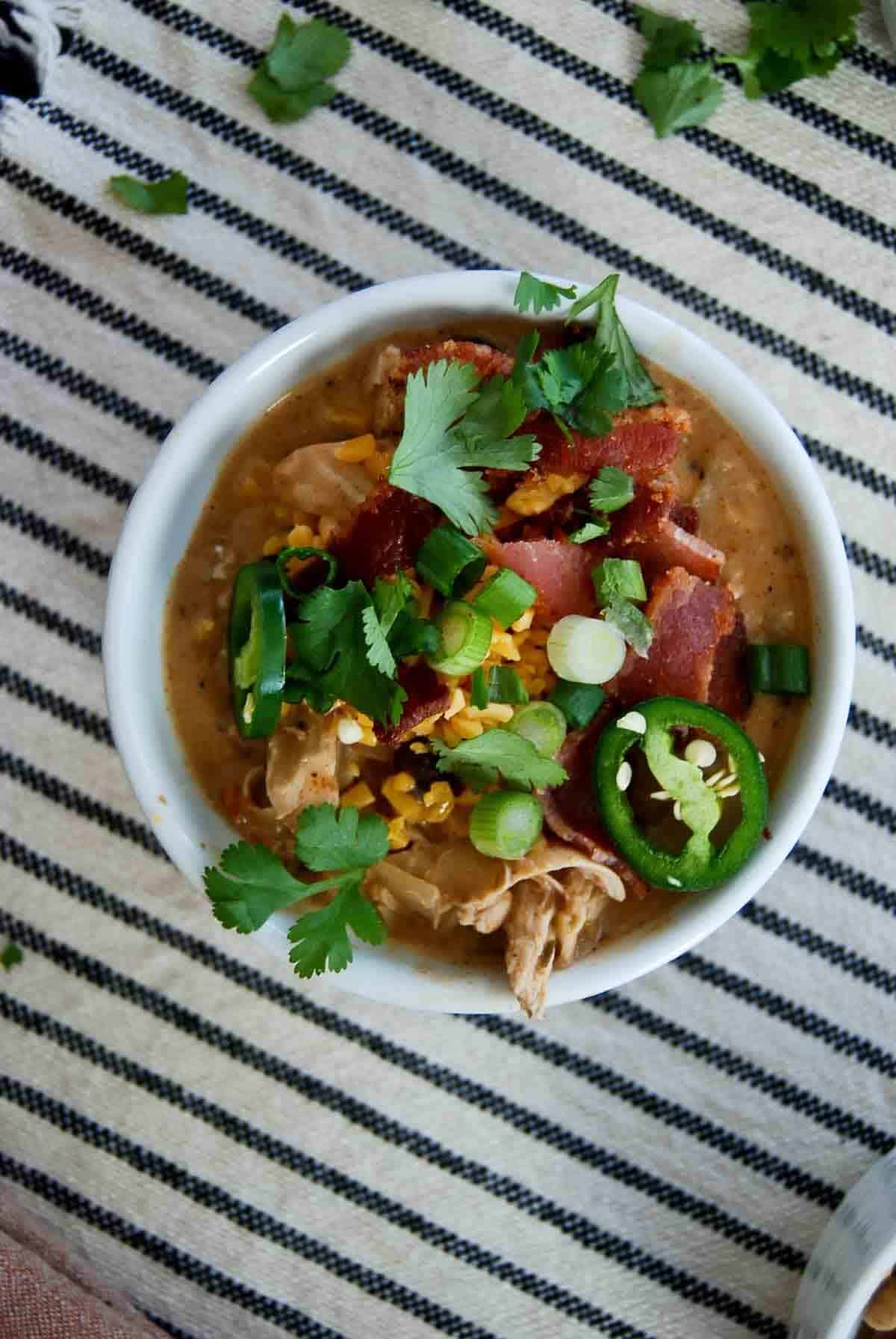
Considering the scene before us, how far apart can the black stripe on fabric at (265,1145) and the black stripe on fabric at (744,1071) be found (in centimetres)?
57

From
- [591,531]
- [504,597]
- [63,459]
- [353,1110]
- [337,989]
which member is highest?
[591,531]

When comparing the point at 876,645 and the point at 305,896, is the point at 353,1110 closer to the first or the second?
the point at 305,896

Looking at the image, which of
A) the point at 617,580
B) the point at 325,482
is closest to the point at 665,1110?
the point at 617,580

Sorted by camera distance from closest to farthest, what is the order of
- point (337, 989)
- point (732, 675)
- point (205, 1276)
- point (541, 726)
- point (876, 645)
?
point (541, 726) → point (732, 675) → point (337, 989) → point (876, 645) → point (205, 1276)

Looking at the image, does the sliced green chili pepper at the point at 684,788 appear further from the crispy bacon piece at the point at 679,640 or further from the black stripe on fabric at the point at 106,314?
the black stripe on fabric at the point at 106,314

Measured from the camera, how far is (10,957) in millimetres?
2709

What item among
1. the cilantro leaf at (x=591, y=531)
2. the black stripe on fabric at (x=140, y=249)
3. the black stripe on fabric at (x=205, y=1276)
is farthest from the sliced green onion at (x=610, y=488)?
the black stripe on fabric at (x=205, y=1276)

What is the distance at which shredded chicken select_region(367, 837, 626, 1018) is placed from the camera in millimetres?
2164

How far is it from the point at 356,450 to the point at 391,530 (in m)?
0.16

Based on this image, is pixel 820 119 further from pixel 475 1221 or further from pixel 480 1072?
pixel 475 1221

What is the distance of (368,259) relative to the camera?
2.60m

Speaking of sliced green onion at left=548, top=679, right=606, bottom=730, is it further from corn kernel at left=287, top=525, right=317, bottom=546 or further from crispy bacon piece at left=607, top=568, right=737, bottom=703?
corn kernel at left=287, top=525, right=317, bottom=546

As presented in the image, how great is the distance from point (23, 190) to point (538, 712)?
4.98 ft

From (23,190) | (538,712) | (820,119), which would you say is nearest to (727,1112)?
(538,712)
